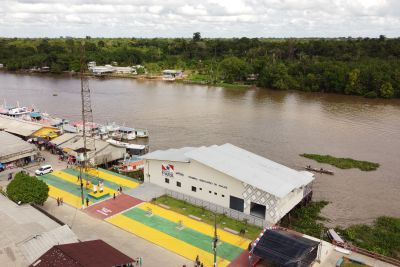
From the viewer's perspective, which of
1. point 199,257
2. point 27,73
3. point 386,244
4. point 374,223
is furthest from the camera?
point 27,73

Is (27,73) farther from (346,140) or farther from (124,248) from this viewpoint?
(124,248)

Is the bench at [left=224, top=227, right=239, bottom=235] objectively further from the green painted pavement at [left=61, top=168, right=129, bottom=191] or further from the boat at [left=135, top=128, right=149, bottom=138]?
the boat at [left=135, top=128, right=149, bottom=138]

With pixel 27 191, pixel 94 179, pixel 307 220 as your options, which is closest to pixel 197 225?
pixel 307 220

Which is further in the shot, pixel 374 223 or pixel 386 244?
pixel 374 223

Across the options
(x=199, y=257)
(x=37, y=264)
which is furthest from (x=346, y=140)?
(x=37, y=264)

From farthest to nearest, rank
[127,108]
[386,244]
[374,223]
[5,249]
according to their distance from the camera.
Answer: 1. [127,108]
2. [374,223]
3. [386,244]
4. [5,249]

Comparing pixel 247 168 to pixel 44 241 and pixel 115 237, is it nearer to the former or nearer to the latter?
pixel 115 237
